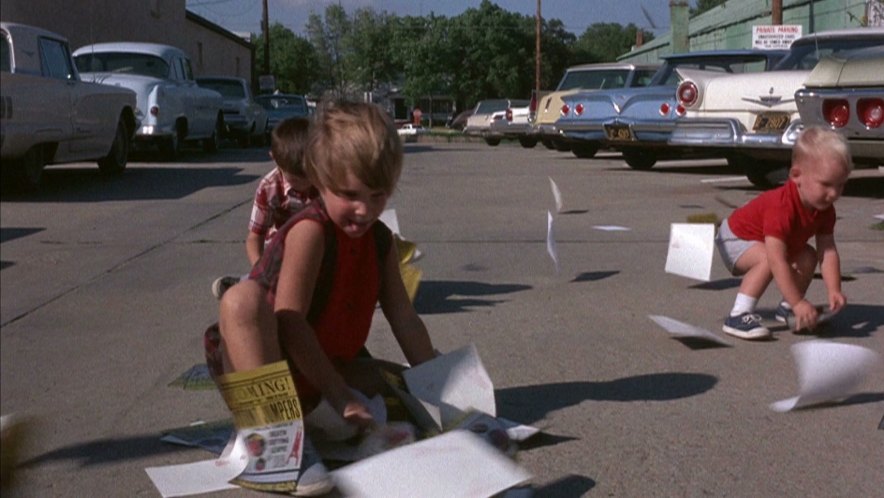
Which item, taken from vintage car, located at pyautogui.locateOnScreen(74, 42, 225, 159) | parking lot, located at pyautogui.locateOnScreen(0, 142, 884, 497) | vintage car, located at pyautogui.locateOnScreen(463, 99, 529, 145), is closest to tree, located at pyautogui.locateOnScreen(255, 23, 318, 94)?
vintage car, located at pyautogui.locateOnScreen(463, 99, 529, 145)

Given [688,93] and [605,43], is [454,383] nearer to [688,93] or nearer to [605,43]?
[688,93]

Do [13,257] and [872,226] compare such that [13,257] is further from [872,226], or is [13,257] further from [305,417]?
[872,226]

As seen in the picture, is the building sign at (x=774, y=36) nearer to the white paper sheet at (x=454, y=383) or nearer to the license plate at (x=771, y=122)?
the license plate at (x=771, y=122)

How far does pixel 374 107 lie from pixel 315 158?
24cm

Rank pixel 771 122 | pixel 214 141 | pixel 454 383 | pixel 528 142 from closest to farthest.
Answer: pixel 454 383, pixel 771 122, pixel 214 141, pixel 528 142

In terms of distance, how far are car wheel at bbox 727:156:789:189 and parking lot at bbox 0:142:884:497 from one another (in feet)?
6.02

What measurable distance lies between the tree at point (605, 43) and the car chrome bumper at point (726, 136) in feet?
194

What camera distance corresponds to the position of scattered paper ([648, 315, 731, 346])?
4309mm

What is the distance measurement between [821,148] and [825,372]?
3.62 feet

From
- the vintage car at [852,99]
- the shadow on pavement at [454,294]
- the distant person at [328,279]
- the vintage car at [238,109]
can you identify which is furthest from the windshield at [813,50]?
the vintage car at [238,109]

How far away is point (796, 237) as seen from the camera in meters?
4.43

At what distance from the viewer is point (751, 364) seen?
4027mm

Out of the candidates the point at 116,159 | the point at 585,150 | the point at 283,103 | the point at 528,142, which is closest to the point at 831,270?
the point at 116,159

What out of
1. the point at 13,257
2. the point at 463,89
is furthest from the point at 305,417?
the point at 463,89
